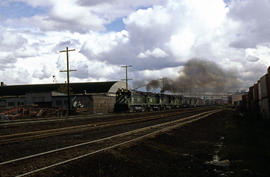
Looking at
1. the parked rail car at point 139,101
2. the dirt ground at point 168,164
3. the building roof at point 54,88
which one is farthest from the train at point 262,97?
the building roof at point 54,88

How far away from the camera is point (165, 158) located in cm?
996

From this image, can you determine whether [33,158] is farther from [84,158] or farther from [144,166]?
[144,166]

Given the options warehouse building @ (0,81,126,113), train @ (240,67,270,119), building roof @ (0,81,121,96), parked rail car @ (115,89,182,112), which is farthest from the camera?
building roof @ (0,81,121,96)

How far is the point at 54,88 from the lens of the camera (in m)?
99.0

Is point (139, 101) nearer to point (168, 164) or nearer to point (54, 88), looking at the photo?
point (168, 164)

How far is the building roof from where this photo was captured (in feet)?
306

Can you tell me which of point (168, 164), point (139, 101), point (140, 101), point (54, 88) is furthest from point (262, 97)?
point (54, 88)

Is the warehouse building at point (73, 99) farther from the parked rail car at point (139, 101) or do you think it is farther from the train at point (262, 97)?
the train at point (262, 97)

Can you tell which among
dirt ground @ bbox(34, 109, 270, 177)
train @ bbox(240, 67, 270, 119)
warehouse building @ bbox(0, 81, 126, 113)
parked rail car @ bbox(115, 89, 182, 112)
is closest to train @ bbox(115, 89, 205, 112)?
parked rail car @ bbox(115, 89, 182, 112)

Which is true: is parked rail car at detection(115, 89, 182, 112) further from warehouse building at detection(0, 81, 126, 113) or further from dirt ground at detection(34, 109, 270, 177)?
dirt ground at detection(34, 109, 270, 177)

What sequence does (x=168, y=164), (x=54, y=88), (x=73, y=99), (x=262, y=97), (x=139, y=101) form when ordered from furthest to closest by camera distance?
(x=54, y=88), (x=73, y=99), (x=139, y=101), (x=262, y=97), (x=168, y=164)

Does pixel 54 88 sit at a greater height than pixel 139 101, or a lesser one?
greater

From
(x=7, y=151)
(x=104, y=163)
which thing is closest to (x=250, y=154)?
(x=104, y=163)

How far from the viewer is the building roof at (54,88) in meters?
93.4
